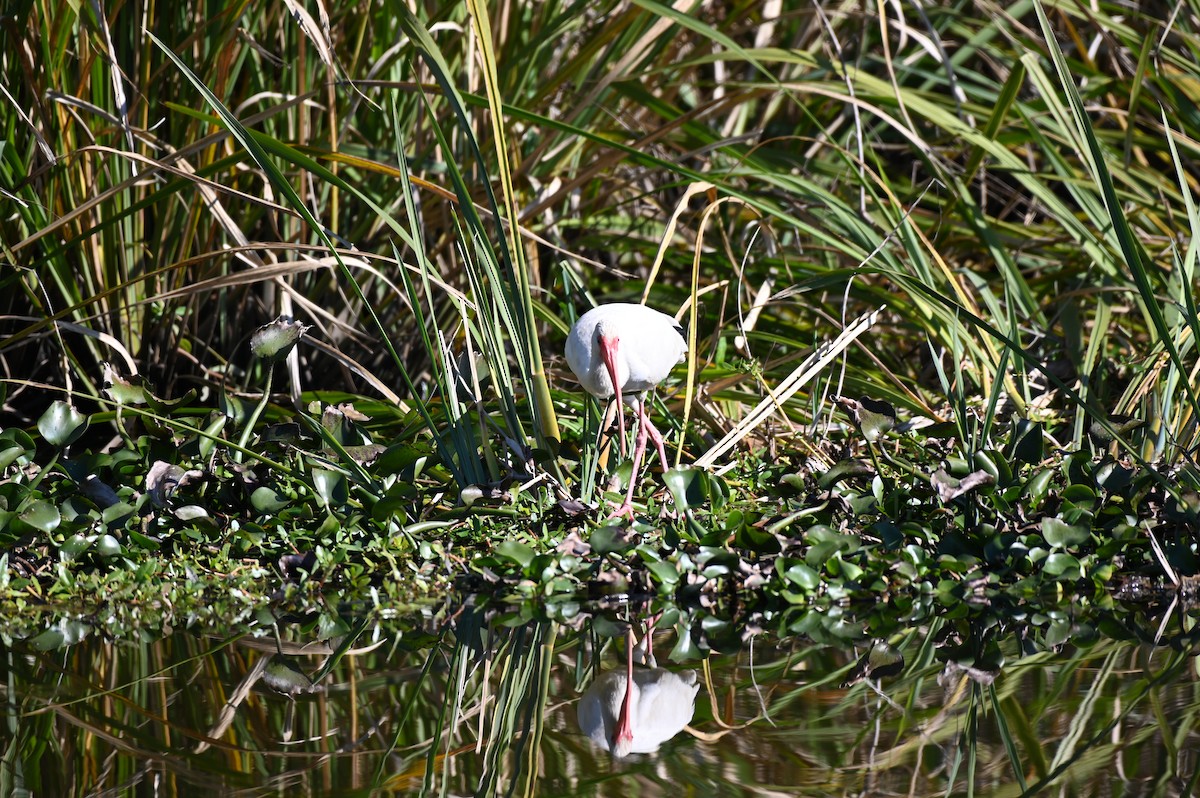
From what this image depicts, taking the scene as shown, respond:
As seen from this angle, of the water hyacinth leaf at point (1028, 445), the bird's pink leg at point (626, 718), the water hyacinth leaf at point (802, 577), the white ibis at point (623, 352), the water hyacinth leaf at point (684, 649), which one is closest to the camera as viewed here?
the bird's pink leg at point (626, 718)

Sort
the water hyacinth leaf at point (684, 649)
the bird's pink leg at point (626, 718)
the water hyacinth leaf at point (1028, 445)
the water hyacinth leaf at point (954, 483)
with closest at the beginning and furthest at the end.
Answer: the bird's pink leg at point (626, 718), the water hyacinth leaf at point (684, 649), the water hyacinth leaf at point (954, 483), the water hyacinth leaf at point (1028, 445)

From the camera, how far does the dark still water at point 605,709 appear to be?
140cm

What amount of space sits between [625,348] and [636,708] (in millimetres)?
1071

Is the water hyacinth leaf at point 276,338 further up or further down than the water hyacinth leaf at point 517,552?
further up

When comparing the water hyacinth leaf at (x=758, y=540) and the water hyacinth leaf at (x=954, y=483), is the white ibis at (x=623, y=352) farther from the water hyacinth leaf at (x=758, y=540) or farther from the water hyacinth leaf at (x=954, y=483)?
the water hyacinth leaf at (x=954, y=483)

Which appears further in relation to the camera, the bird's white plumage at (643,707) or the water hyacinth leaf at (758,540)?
the water hyacinth leaf at (758,540)

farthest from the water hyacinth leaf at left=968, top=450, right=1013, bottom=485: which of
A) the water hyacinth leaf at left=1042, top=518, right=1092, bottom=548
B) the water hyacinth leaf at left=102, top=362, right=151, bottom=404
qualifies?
the water hyacinth leaf at left=102, top=362, right=151, bottom=404

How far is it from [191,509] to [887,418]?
142 centimetres

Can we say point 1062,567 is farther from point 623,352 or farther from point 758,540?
point 623,352

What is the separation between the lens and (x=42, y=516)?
7.76ft

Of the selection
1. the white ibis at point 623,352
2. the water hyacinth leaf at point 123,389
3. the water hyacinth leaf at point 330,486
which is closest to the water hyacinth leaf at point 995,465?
the white ibis at point 623,352

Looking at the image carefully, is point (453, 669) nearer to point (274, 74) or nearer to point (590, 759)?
point (590, 759)

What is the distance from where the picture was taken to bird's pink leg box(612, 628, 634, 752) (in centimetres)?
153

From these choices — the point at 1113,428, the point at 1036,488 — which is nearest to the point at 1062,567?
the point at 1036,488
